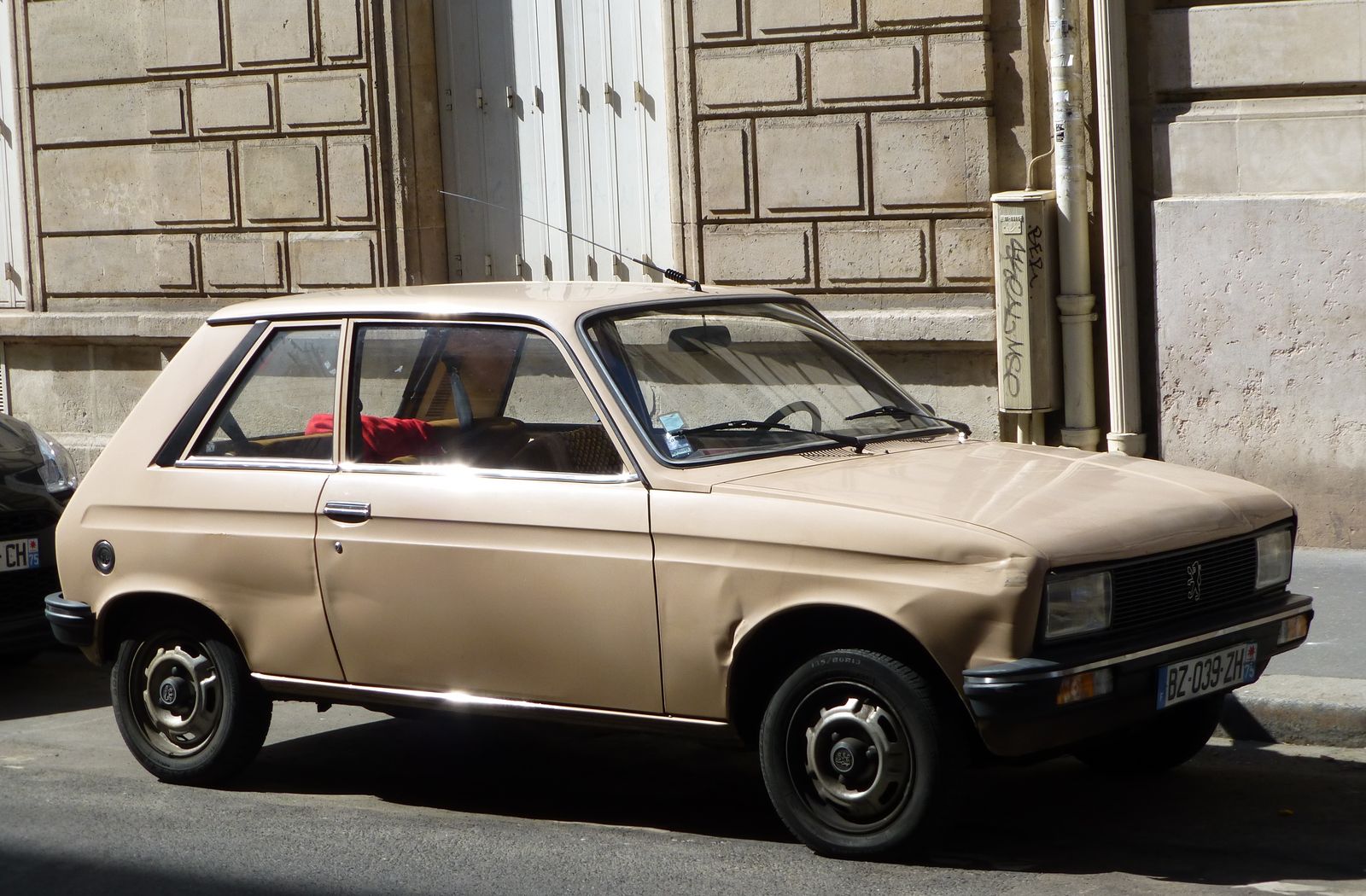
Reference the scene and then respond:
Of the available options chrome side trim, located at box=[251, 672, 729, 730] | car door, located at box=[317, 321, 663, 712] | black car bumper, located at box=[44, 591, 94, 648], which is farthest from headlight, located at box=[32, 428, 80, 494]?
car door, located at box=[317, 321, 663, 712]

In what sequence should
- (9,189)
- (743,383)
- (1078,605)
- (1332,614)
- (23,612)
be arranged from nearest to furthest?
(1078,605)
(743,383)
(23,612)
(1332,614)
(9,189)

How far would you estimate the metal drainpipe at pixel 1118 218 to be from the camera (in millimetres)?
9578

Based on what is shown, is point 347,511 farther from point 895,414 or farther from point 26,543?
point 26,543

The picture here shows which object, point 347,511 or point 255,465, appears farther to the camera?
point 255,465

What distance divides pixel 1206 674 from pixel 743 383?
1610 millimetres

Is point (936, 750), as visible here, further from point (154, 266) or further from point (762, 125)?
point (154, 266)

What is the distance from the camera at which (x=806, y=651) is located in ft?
15.9

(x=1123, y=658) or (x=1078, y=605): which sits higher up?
(x=1078, y=605)

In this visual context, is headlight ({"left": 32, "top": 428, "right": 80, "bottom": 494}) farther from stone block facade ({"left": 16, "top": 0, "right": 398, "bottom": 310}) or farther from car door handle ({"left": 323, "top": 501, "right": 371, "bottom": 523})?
stone block facade ({"left": 16, "top": 0, "right": 398, "bottom": 310})

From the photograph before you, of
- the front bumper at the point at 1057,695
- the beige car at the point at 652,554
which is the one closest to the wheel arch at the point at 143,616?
the beige car at the point at 652,554

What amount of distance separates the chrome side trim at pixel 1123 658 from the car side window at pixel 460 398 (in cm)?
149

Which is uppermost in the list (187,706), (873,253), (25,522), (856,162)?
(856,162)

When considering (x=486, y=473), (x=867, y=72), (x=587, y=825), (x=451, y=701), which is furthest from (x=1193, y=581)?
(x=867, y=72)

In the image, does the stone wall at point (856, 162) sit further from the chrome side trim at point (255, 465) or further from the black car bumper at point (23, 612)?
the chrome side trim at point (255, 465)
